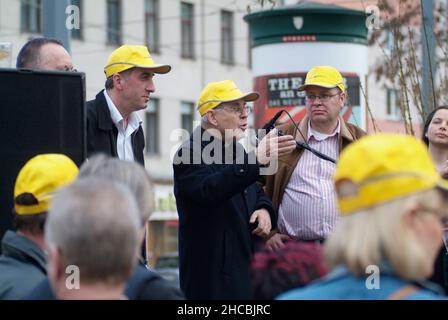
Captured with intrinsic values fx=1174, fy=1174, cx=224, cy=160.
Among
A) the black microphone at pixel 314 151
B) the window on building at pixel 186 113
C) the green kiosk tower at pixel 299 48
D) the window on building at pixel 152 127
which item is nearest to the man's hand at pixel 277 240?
the black microphone at pixel 314 151

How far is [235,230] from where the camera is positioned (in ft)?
22.5

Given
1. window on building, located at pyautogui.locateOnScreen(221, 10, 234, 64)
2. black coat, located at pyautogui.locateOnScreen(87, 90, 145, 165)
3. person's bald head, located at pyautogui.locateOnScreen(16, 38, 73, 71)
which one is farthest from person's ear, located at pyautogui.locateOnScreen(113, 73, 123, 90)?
window on building, located at pyautogui.locateOnScreen(221, 10, 234, 64)

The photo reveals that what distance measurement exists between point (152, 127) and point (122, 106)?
30519 mm

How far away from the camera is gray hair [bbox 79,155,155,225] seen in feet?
13.0

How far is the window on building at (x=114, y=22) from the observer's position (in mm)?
35531

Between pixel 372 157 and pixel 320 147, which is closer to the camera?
pixel 372 157

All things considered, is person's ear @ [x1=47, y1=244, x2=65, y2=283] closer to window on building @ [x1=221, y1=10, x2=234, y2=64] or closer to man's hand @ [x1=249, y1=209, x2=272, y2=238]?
man's hand @ [x1=249, y1=209, x2=272, y2=238]

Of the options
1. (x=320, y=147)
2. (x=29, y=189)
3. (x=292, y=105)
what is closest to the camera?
(x=29, y=189)

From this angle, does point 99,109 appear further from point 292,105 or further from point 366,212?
point 292,105

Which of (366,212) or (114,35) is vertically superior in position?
(114,35)

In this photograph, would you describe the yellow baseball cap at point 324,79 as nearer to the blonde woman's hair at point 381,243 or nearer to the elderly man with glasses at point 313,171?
the elderly man with glasses at point 313,171

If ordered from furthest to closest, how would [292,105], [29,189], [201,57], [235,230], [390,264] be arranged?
[201,57] < [292,105] < [235,230] < [29,189] < [390,264]
